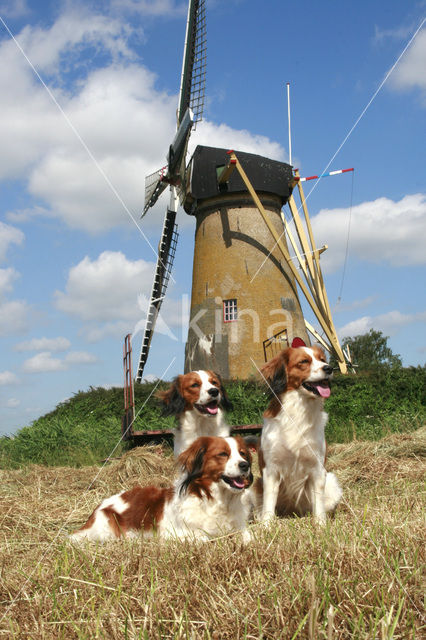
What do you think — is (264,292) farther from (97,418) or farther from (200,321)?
(97,418)

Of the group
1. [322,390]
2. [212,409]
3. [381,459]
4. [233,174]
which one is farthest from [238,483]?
[233,174]

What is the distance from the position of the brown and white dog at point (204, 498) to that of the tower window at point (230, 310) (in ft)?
46.5

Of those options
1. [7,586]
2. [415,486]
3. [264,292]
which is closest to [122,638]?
[7,586]

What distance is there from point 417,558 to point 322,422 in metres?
2.31

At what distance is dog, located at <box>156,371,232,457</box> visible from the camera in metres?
5.56

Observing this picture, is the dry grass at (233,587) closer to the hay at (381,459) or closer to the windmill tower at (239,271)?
the hay at (381,459)

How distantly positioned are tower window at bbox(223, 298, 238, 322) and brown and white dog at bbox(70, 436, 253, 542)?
14181mm

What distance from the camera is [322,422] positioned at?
4.51 meters

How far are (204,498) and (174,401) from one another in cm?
215

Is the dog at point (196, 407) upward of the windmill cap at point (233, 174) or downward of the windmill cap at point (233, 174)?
downward

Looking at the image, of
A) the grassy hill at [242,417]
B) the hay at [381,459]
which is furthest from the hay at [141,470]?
the hay at [381,459]

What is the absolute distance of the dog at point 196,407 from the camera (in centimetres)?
556

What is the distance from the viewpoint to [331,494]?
179 inches

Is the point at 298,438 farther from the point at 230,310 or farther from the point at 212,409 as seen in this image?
the point at 230,310
